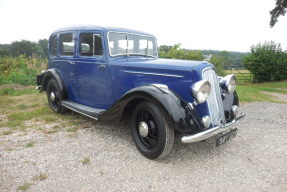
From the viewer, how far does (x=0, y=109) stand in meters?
5.95

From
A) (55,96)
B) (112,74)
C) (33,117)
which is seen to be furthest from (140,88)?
(33,117)

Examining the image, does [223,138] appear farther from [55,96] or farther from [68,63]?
[55,96]

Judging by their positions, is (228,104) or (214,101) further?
(228,104)

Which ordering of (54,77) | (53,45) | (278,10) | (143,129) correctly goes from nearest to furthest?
(143,129), (54,77), (53,45), (278,10)

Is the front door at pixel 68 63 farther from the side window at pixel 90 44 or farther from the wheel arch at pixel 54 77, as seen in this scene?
the side window at pixel 90 44

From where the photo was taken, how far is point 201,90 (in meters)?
2.96

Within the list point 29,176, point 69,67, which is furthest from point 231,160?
point 69,67

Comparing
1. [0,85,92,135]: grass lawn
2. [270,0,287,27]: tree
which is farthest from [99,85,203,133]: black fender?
[270,0,287,27]: tree

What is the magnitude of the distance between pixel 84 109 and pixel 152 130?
167cm

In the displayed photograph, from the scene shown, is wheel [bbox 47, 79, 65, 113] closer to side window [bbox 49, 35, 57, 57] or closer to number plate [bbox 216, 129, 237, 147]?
side window [bbox 49, 35, 57, 57]

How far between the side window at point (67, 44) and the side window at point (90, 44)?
347 millimetres

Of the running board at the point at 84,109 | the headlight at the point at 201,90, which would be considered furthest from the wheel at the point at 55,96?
the headlight at the point at 201,90

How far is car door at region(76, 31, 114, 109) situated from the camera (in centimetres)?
406

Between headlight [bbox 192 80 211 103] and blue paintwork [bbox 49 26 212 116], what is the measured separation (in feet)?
0.44
